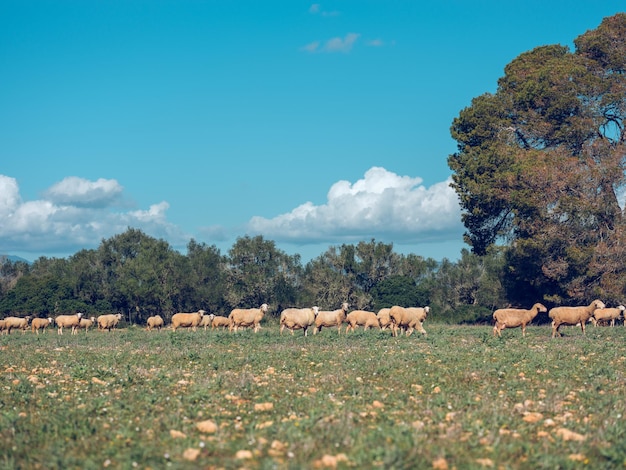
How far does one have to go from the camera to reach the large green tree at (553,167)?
157 ft

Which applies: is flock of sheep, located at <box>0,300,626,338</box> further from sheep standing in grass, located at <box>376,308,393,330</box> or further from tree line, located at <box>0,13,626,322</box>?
tree line, located at <box>0,13,626,322</box>

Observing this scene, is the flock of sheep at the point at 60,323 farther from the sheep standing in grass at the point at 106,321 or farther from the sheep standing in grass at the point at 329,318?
the sheep standing in grass at the point at 329,318

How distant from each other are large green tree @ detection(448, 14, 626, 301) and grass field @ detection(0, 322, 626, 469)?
28917 millimetres

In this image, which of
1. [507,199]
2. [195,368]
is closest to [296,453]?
[195,368]

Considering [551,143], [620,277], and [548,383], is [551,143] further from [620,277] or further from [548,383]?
[548,383]

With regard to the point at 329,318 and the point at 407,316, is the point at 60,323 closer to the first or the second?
the point at 329,318

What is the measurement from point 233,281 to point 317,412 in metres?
72.0

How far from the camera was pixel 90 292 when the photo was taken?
3356 inches

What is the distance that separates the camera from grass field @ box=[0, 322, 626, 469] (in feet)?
29.8

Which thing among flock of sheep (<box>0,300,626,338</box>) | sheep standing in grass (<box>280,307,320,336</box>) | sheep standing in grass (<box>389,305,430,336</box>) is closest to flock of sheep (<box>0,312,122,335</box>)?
flock of sheep (<box>0,300,626,338</box>)

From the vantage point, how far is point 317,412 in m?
11.6

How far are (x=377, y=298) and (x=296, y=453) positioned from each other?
7300cm

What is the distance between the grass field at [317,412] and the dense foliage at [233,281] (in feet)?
184

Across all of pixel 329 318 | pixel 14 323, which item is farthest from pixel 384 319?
pixel 14 323
